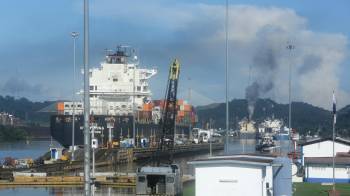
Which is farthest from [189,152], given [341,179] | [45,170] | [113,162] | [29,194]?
[29,194]

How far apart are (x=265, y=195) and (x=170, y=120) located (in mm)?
69866

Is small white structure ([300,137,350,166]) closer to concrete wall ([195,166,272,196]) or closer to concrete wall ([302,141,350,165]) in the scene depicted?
concrete wall ([302,141,350,165])

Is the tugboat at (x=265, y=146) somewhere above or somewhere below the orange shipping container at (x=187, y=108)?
below

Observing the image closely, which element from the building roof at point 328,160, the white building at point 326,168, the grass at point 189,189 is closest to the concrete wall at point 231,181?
the grass at point 189,189

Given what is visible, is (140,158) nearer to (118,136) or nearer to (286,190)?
(118,136)

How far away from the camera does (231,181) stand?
82.4ft

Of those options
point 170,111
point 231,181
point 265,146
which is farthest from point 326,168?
point 265,146

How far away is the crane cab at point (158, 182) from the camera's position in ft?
127

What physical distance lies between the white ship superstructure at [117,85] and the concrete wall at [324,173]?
6640 cm

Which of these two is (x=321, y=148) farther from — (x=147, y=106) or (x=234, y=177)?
(x=147, y=106)

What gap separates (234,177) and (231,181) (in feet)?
0.61

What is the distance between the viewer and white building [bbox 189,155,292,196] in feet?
81.7

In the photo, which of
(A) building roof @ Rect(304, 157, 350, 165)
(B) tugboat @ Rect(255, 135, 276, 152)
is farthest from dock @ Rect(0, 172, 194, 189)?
(B) tugboat @ Rect(255, 135, 276, 152)

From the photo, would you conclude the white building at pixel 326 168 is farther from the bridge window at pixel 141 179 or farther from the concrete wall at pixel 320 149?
the bridge window at pixel 141 179
